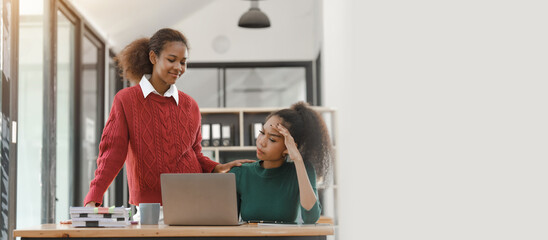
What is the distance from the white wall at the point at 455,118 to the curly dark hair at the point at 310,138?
0.30 m

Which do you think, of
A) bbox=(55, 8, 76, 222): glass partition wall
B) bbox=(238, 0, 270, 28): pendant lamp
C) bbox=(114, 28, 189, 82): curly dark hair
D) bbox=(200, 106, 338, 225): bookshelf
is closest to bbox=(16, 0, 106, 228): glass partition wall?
bbox=(55, 8, 76, 222): glass partition wall

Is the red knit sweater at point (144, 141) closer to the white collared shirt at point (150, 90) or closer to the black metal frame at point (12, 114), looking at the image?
the white collared shirt at point (150, 90)

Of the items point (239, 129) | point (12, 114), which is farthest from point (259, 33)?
point (12, 114)

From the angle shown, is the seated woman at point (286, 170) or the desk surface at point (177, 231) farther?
the seated woman at point (286, 170)

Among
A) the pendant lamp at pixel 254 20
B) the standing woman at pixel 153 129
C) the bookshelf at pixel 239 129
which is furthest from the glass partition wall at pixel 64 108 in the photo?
the standing woman at pixel 153 129

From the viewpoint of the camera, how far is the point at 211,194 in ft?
6.40

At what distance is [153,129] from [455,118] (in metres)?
1.04

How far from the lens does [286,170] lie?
243cm

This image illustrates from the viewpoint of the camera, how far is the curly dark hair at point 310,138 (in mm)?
2510

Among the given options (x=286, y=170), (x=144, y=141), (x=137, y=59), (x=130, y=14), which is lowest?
(x=286, y=170)

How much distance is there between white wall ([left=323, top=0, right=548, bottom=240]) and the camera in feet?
4.79

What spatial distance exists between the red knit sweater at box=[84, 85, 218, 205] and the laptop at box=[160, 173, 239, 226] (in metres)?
0.34

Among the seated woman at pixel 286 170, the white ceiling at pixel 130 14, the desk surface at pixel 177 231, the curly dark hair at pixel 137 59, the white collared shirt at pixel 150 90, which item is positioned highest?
the white ceiling at pixel 130 14

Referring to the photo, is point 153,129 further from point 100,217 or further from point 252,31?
point 252,31
